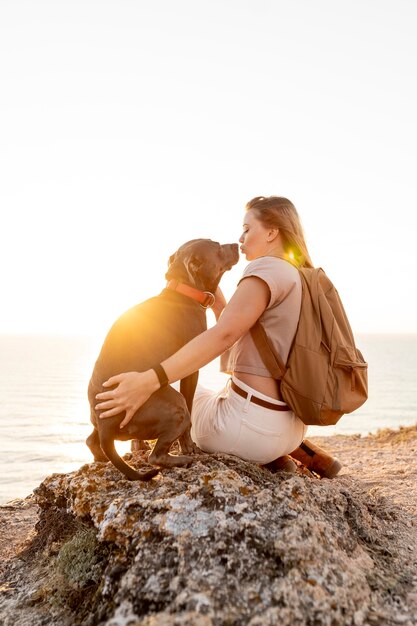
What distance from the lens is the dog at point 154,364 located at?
10.7 feet

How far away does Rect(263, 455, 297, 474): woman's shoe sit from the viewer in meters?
3.68

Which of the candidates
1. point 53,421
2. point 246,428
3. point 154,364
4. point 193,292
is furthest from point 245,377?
point 53,421

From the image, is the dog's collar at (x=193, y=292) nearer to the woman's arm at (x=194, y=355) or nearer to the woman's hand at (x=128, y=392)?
the woman's arm at (x=194, y=355)

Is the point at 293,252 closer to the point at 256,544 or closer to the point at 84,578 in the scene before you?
the point at 256,544

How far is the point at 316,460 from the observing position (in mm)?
4070

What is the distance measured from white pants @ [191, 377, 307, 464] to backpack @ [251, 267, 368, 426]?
146 millimetres

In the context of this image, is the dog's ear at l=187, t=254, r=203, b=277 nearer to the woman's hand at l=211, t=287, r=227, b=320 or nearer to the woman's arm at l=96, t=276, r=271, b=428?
the woman's hand at l=211, t=287, r=227, b=320

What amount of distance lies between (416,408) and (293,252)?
35.8 metres

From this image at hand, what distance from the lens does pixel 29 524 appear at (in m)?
4.64

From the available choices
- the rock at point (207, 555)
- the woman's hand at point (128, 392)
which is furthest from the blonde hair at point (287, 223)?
the rock at point (207, 555)

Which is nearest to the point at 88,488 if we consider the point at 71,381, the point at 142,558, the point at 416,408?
the point at 142,558

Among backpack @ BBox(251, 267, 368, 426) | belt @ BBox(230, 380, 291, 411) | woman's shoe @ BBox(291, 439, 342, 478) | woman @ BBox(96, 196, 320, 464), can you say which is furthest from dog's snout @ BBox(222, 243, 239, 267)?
woman's shoe @ BBox(291, 439, 342, 478)

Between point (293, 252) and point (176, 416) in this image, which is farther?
Answer: point (293, 252)

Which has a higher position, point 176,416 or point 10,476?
point 176,416
